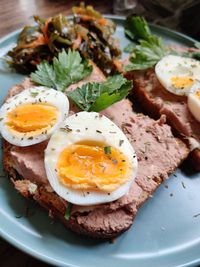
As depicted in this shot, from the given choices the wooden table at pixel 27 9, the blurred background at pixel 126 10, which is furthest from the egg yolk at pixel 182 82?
the wooden table at pixel 27 9

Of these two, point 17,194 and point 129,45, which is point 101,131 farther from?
point 129,45

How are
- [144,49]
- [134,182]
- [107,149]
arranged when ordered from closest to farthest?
[107,149], [134,182], [144,49]

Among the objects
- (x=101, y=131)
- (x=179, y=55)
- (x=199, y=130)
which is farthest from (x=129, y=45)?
(x=101, y=131)

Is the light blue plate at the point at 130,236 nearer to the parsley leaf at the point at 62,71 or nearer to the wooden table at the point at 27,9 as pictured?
the parsley leaf at the point at 62,71

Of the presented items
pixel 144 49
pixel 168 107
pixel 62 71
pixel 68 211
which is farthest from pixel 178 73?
pixel 68 211

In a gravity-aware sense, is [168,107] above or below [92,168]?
below

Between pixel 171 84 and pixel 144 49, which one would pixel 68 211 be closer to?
pixel 171 84
